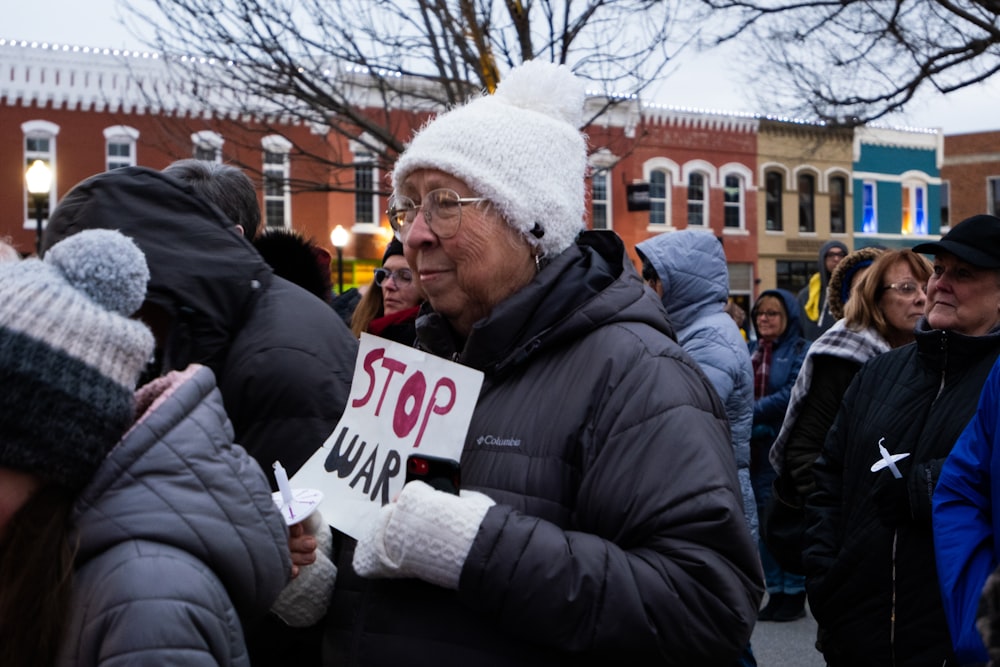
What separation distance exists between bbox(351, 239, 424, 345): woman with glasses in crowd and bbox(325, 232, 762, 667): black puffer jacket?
8.47 feet

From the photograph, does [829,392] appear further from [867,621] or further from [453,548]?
[453,548]

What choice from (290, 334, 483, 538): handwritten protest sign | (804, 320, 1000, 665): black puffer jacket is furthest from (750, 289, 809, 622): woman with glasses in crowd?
(290, 334, 483, 538): handwritten protest sign

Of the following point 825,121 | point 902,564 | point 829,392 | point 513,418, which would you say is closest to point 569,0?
point 825,121

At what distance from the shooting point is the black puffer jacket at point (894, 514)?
322 centimetres

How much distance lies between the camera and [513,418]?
80.0 inches

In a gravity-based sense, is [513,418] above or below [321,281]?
below

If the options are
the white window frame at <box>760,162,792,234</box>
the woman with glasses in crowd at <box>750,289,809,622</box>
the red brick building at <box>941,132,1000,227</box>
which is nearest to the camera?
the woman with glasses in crowd at <box>750,289,809,622</box>

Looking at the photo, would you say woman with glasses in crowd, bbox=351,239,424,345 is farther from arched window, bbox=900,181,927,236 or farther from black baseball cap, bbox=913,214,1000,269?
arched window, bbox=900,181,927,236

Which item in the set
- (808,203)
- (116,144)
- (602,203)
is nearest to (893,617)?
(116,144)

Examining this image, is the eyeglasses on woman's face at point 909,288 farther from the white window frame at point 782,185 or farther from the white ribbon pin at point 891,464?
the white window frame at point 782,185

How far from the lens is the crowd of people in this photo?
4.83 ft

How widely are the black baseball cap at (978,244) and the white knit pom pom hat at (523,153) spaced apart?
1658mm

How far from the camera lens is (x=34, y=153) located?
24.3 metres

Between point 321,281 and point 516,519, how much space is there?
238cm
